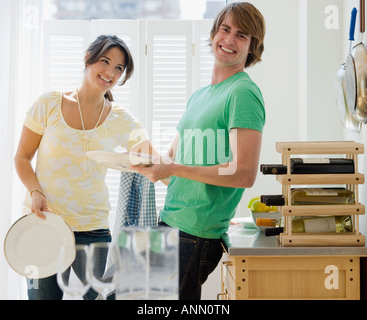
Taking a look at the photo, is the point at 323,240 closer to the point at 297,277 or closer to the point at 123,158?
the point at 297,277

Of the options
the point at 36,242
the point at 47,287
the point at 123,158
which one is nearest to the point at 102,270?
the point at 123,158

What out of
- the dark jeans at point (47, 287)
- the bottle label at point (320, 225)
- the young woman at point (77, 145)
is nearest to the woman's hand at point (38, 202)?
the young woman at point (77, 145)

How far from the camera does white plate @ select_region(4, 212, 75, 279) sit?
1.37m

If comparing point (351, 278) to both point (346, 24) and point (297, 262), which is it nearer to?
point (297, 262)

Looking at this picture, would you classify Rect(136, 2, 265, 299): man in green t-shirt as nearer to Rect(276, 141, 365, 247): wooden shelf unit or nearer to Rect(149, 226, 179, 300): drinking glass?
Rect(276, 141, 365, 247): wooden shelf unit

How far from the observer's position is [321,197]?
1603mm

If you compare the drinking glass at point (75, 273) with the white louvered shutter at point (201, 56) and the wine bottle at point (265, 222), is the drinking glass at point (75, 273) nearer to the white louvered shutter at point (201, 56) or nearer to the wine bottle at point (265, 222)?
the wine bottle at point (265, 222)

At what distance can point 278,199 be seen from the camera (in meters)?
1.58

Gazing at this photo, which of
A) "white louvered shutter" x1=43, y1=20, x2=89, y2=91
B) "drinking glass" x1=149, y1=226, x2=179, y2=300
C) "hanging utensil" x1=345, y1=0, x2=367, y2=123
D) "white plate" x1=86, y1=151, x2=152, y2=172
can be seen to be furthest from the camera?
"white louvered shutter" x1=43, y1=20, x2=89, y2=91

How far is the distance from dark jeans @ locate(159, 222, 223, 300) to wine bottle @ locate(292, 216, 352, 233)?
29 centimetres

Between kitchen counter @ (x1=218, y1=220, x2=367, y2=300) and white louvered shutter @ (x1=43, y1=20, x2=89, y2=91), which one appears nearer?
kitchen counter @ (x1=218, y1=220, x2=367, y2=300)

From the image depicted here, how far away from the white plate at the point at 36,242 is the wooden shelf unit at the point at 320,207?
64cm

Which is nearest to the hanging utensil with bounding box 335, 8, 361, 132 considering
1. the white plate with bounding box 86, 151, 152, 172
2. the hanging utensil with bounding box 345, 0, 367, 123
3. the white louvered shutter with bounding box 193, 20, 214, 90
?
the hanging utensil with bounding box 345, 0, 367, 123
